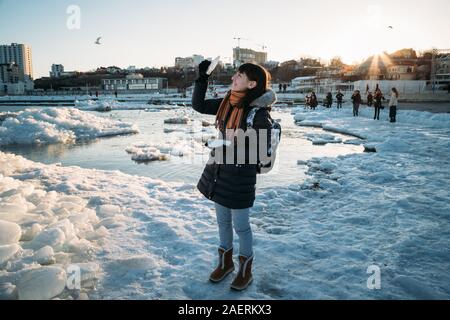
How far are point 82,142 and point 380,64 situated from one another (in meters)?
78.8

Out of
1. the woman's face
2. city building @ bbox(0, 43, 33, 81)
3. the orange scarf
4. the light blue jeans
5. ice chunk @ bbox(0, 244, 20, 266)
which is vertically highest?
city building @ bbox(0, 43, 33, 81)

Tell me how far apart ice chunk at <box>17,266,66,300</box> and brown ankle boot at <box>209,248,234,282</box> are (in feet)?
4.26

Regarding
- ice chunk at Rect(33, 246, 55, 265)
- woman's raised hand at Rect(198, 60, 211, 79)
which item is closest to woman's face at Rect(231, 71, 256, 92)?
woman's raised hand at Rect(198, 60, 211, 79)

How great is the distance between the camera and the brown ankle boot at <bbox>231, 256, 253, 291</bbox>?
2.77 meters

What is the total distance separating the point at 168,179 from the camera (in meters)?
6.82

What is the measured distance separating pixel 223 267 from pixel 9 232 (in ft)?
7.53

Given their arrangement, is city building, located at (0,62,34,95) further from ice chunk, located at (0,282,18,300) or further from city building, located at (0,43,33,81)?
ice chunk, located at (0,282,18,300)

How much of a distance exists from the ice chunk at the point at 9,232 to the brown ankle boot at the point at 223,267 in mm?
2120

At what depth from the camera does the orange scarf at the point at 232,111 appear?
2709 millimetres

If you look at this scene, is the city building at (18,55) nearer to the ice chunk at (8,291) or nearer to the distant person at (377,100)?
the distant person at (377,100)

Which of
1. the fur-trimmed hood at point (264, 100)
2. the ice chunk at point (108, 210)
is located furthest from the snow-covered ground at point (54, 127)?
the fur-trimmed hood at point (264, 100)

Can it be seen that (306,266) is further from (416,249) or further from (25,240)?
(25,240)

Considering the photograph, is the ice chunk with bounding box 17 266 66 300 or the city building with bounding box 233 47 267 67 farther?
the city building with bounding box 233 47 267 67

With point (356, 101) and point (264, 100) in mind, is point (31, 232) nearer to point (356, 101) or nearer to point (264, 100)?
point (264, 100)
